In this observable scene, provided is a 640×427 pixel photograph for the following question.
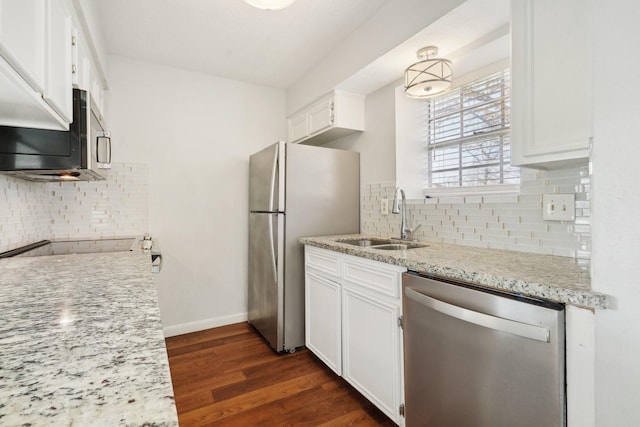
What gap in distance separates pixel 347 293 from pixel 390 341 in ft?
→ 1.33

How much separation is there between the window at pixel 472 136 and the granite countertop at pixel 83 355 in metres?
1.91

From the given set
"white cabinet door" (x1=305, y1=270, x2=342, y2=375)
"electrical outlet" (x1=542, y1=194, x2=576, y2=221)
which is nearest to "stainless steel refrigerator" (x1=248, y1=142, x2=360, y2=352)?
"white cabinet door" (x1=305, y1=270, x2=342, y2=375)

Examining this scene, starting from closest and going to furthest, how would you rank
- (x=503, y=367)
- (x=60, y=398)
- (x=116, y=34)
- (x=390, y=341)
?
(x=60, y=398) < (x=503, y=367) < (x=390, y=341) < (x=116, y=34)

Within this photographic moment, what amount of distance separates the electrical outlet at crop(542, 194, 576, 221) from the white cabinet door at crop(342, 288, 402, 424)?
847mm

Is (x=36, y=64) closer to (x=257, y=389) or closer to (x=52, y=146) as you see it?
(x=52, y=146)

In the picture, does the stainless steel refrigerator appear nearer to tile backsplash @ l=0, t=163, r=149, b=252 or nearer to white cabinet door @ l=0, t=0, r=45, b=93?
tile backsplash @ l=0, t=163, r=149, b=252

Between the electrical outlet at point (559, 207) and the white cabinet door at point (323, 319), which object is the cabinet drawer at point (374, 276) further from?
the electrical outlet at point (559, 207)

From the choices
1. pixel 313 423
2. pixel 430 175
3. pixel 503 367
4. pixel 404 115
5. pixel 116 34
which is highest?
pixel 116 34

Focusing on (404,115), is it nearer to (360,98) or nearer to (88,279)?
(360,98)

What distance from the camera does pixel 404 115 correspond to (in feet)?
7.81

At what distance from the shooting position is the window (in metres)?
1.84

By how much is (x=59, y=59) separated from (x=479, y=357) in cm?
198

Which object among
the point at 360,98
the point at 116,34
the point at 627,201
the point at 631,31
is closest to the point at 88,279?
the point at 627,201

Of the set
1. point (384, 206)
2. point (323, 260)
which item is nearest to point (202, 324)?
point (323, 260)
